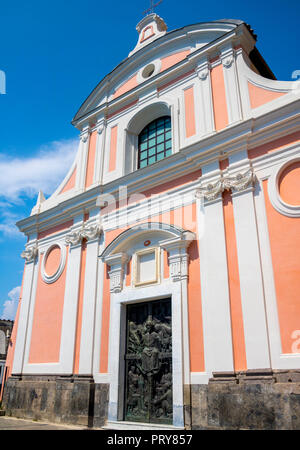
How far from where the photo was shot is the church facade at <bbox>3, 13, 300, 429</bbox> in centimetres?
642

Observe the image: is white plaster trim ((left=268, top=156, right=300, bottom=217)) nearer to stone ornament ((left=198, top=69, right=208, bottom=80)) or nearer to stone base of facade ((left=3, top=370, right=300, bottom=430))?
stone base of facade ((left=3, top=370, right=300, bottom=430))

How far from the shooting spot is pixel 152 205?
354 inches

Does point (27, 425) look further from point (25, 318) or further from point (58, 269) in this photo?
point (58, 269)

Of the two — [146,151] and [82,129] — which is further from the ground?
[82,129]

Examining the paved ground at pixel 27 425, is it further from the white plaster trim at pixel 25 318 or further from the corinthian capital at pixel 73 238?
the corinthian capital at pixel 73 238

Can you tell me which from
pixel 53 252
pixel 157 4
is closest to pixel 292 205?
pixel 53 252

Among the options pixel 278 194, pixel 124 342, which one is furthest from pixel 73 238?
pixel 278 194

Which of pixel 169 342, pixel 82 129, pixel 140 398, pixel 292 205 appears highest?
pixel 82 129

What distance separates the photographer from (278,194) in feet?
23.0

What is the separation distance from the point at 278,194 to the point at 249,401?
369 centimetres

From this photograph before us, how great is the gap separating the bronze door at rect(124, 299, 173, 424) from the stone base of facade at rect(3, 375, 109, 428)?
717 millimetres
